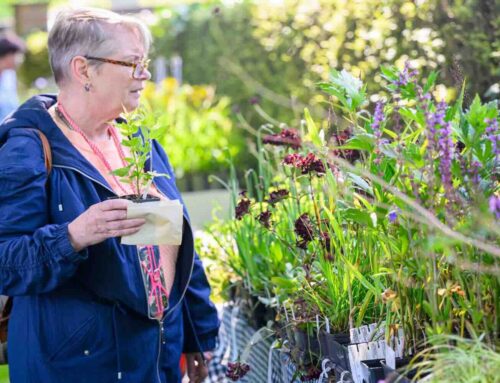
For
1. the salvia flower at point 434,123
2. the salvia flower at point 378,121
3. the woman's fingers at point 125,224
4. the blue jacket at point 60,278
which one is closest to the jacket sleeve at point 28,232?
the blue jacket at point 60,278

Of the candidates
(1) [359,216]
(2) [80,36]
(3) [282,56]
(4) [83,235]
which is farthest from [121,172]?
(3) [282,56]

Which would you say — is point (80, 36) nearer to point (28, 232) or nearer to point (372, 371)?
point (28, 232)

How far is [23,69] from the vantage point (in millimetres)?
17516

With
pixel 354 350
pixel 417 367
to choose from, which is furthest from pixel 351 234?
pixel 417 367

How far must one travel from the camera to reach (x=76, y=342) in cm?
282

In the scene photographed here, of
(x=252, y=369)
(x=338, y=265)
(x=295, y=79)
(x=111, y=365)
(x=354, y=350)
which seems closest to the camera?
(x=354, y=350)

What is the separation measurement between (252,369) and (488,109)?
1919 millimetres

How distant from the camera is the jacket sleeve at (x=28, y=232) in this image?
268 cm

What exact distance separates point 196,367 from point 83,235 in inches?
37.3

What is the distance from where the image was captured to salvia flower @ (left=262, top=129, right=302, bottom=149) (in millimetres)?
3234

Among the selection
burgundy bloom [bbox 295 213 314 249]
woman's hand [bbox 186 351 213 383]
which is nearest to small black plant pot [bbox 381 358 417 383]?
burgundy bloom [bbox 295 213 314 249]

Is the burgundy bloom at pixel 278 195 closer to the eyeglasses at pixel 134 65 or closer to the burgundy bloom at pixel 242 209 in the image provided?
the burgundy bloom at pixel 242 209

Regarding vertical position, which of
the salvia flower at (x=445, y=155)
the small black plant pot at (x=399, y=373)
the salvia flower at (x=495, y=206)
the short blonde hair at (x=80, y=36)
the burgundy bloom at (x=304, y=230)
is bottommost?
the small black plant pot at (x=399, y=373)

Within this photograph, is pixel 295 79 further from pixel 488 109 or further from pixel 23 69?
pixel 23 69
